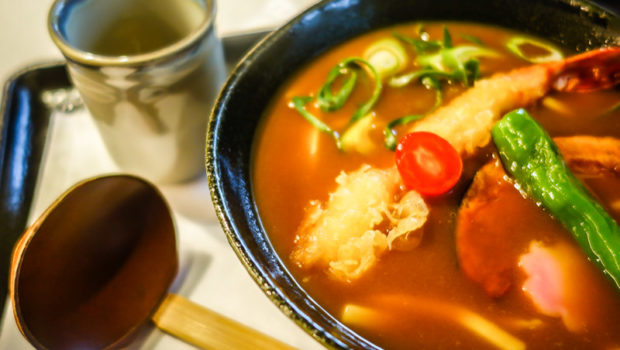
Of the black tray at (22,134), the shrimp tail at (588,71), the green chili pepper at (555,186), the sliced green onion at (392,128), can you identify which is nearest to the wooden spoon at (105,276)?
the black tray at (22,134)

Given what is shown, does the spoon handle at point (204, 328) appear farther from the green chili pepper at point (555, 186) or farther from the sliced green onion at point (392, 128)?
the green chili pepper at point (555, 186)

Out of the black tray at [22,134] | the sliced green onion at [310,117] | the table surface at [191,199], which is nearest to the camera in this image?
the table surface at [191,199]

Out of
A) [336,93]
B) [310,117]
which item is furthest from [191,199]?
[336,93]

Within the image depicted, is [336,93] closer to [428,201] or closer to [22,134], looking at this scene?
[428,201]

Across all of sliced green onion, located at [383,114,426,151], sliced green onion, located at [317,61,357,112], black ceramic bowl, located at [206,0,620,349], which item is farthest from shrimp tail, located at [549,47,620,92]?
sliced green onion, located at [317,61,357,112]

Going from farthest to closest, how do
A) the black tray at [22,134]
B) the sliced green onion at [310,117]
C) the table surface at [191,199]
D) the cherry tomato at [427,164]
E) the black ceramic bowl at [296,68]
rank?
the black tray at [22,134] < the sliced green onion at [310,117] < the table surface at [191,199] < the cherry tomato at [427,164] < the black ceramic bowl at [296,68]

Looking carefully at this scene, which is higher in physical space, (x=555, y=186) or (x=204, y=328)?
(x=555, y=186)

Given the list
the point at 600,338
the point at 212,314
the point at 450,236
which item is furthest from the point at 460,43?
the point at 212,314
